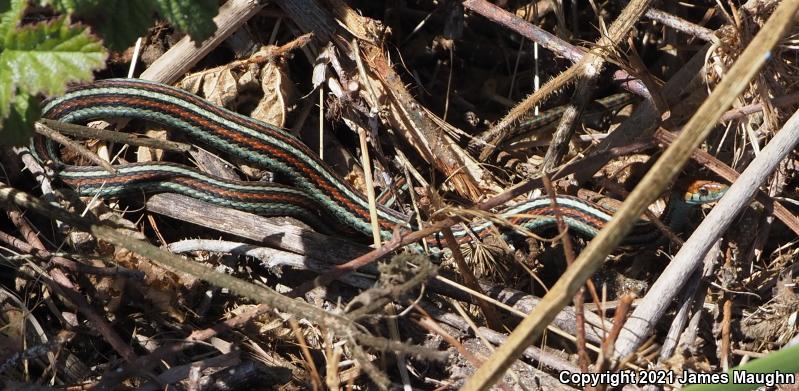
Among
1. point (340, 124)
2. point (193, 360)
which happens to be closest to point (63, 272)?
point (193, 360)

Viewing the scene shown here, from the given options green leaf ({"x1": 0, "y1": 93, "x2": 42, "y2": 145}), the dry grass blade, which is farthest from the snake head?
green leaf ({"x1": 0, "y1": 93, "x2": 42, "y2": 145})

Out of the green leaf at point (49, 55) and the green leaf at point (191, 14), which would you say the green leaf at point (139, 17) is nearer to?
the green leaf at point (191, 14)

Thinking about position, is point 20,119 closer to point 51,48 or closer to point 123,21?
point 51,48

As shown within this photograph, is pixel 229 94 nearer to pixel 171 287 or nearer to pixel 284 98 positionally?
pixel 284 98

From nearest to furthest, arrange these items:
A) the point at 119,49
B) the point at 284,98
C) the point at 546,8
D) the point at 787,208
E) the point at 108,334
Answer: the point at 119,49, the point at 108,334, the point at 787,208, the point at 284,98, the point at 546,8

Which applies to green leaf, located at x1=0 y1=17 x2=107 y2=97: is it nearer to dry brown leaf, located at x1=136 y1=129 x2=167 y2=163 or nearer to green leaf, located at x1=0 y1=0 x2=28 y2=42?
green leaf, located at x1=0 y1=0 x2=28 y2=42
